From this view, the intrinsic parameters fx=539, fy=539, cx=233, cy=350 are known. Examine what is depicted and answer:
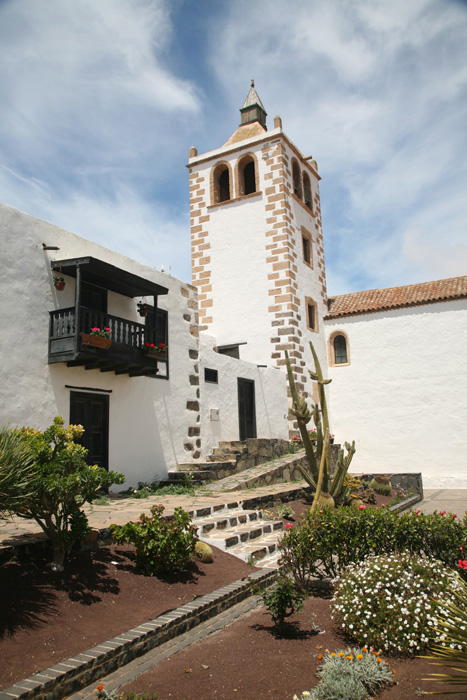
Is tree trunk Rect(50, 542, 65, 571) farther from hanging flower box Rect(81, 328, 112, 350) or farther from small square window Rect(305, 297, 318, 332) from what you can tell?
small square window Rect(305, 297, 318, 332)

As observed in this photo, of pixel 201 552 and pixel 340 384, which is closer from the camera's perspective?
pixel 201 552

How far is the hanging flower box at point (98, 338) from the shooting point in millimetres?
10200

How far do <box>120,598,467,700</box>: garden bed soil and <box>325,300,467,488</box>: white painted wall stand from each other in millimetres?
14507

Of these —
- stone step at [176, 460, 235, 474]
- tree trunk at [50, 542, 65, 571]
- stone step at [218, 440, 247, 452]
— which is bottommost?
tree trunk at [50, 542, 65, 571]

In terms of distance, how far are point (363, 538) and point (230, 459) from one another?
8351 mm

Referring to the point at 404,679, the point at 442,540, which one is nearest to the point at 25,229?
the point at 442,540

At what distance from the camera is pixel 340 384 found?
20.5m

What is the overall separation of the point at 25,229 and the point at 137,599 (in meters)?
7.33

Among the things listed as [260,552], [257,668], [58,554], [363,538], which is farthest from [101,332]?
[257,668]

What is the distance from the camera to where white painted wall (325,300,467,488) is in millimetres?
18312

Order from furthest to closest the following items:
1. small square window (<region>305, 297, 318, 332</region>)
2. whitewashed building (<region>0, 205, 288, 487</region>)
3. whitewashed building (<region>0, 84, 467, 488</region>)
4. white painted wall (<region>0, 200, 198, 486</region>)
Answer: small square window (<region>305, 297, 318, 332</region>) < whitewashed building (<region>0, 84, 467, 488</region>) < whitewashed building (<region>0, 205, 288, 487</region>) < white painted wall (<region>0, 200, 198, 486</region>)

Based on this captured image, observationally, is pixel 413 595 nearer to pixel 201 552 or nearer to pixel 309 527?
pixel 309 527

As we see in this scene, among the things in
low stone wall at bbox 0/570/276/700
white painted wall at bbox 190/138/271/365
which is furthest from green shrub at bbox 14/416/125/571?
white painted wall at bbox 190/138/271/365

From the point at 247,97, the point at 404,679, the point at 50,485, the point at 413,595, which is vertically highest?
the point at 247,97
